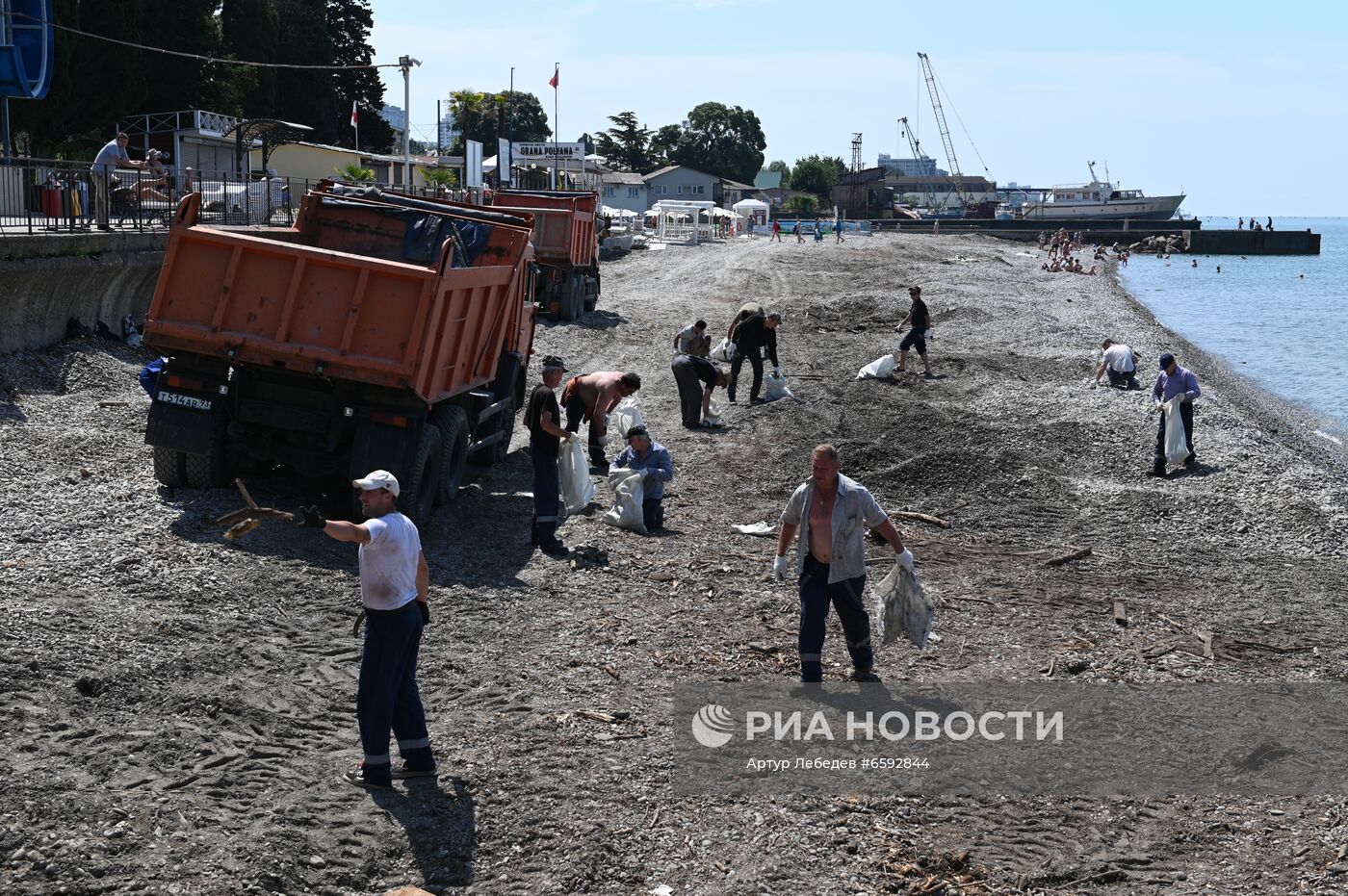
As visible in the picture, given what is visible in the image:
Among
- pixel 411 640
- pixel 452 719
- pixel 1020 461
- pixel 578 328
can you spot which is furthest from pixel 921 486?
pixel 578 328

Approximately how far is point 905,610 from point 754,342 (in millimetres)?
11250

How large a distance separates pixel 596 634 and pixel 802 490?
208 cm

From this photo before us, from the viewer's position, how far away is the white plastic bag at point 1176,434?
601 inches

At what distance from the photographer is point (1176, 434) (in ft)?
50.1

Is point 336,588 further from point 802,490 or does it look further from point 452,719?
point 802,490

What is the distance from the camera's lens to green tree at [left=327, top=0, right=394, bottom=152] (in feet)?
210

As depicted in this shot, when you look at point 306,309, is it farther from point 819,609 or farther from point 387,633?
point 819,609

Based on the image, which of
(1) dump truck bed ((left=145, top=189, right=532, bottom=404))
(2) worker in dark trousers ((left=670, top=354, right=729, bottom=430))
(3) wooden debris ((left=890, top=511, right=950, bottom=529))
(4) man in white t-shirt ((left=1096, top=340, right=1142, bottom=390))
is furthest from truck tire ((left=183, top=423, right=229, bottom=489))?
(4) man in white t-shirt ((left=1096, top=340, right=1142, bottom=390))

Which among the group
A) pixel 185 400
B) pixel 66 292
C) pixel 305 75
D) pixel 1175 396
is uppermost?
pixel 305 75

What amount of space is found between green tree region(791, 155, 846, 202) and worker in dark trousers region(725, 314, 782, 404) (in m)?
145

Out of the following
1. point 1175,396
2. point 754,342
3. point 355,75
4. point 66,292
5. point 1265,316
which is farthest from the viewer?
point 355,75

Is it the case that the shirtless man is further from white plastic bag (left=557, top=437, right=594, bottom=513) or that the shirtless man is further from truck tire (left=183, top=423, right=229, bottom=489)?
truck tire (left=183, top=423, right=229, bottom=489)

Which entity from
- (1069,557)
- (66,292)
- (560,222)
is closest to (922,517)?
(1069,557)

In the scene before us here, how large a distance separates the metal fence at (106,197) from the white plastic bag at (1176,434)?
12043 mm
